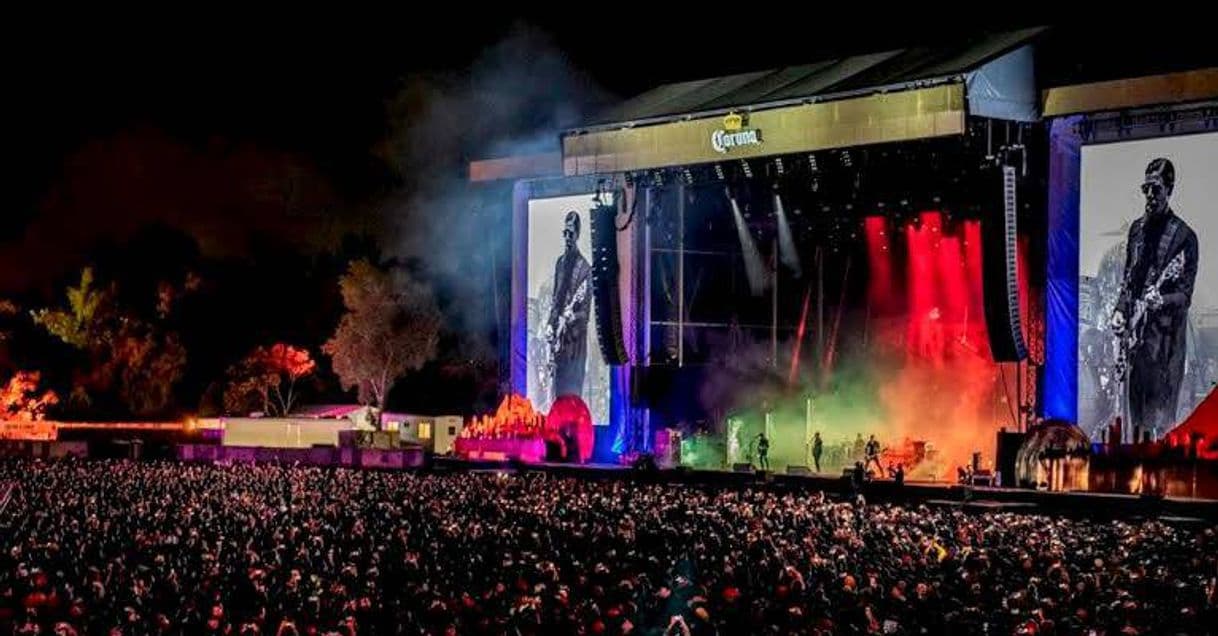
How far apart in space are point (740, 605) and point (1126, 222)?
A: 63.7 ft

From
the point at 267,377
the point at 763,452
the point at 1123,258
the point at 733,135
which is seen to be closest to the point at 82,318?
the point at 267,377

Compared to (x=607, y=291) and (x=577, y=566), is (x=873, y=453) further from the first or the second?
(x=577, y=566)

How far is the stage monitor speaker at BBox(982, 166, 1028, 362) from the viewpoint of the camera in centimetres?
3344

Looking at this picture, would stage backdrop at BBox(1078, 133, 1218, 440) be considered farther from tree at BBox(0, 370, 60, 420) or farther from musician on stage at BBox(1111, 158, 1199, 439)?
tree at BBox(0, 370, 60, 420)

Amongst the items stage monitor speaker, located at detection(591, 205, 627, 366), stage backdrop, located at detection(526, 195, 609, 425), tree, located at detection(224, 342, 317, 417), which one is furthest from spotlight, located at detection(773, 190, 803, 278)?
tree, located at detection(224, 342, 317, 417)

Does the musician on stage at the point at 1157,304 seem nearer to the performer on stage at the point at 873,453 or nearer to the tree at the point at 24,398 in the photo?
the performer on stage at the point at 873,453

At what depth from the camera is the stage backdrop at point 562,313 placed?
45.0m

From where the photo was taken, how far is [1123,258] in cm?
3469

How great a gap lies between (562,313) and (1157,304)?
16.8 m

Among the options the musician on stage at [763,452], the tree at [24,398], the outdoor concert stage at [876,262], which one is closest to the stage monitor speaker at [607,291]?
the outdoor concert stage at [876,262]

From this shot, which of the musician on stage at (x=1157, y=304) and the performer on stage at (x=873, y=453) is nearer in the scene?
the musician on stage at (x=1157, y=304)

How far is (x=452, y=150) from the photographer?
5928 cm

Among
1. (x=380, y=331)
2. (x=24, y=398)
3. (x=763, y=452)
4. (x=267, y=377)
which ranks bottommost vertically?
(x=763, y=452)

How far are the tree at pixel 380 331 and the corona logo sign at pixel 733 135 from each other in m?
25.3
